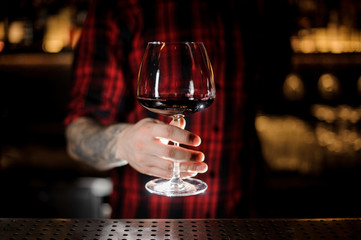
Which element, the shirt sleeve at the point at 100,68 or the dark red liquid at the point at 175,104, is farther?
the shirt sleeve at the point at 100,68

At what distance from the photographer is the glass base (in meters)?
0.87

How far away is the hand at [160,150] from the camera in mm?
865

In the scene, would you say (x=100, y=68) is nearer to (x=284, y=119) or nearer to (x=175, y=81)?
(x=175, y=81)

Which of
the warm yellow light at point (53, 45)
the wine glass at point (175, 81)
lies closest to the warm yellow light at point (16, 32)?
the warm yellow light at point (53, 45)

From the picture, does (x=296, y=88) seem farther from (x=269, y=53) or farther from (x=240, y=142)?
(x=240, y=142)

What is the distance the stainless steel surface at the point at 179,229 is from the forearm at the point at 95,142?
1.02ft

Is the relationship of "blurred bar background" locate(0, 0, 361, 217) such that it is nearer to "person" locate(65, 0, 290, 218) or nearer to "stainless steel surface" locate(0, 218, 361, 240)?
"person" locate(65, 0, 290, 218)

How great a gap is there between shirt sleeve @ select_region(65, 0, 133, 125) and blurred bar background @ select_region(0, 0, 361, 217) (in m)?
1.30

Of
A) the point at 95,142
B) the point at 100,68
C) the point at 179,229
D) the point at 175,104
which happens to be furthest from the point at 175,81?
the point at 100,68

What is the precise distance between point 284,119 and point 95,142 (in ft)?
5.57

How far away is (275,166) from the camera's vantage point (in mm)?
2770

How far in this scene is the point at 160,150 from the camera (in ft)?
3.05

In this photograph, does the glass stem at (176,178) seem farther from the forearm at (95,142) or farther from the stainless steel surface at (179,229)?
the forearm at (95,142)

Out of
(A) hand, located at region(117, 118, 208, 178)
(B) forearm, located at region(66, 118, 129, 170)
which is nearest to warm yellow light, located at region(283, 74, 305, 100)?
(B) forearm, located at region(66, 118, 129, 170)
